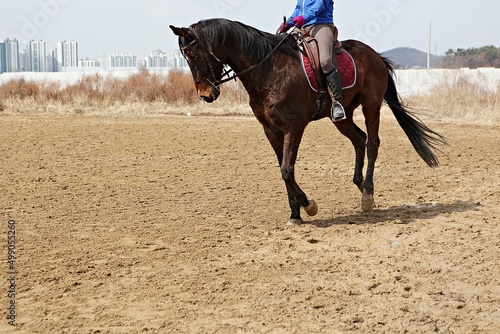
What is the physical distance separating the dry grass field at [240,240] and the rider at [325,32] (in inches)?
56.2

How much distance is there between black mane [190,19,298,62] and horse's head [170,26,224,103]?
0.31ft

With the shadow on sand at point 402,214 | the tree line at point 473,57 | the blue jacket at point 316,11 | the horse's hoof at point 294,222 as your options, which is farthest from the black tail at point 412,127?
the tree line at point 473,57

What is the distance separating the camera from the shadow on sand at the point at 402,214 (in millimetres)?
8008

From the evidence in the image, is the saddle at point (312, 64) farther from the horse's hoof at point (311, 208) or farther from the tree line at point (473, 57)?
the tree line at point (473, 57)

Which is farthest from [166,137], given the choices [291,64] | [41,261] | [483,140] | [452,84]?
[452,84]

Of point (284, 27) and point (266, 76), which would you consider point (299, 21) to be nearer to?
point (284, 27)

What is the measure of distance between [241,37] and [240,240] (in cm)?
222

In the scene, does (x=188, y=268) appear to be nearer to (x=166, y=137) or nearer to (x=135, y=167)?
(x=135, y=167)

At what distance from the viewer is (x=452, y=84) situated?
25.3 meters

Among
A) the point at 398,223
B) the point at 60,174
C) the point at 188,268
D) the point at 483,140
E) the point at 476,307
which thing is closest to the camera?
the point at 476,307

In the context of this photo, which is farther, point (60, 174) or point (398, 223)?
point (60, 174)

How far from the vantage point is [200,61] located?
736 cm

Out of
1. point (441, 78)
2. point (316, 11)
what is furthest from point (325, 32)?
point (441, 78)

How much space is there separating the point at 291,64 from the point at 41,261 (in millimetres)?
3472
